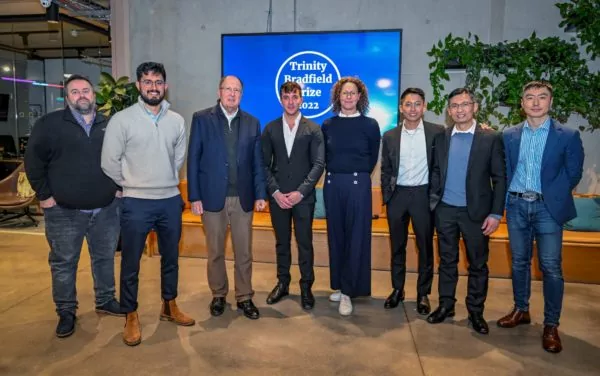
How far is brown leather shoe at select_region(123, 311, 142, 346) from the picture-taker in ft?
9.93

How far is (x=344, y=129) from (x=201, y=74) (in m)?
2.68

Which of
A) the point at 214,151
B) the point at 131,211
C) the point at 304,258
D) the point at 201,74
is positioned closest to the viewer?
the point at 131,211

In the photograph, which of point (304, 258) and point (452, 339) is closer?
point (452, 339)

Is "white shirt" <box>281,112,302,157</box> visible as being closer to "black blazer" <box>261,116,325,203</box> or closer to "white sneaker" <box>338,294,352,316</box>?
"black blazer" <box>261,116,325,203</box>

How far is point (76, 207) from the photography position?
3203 millimetres

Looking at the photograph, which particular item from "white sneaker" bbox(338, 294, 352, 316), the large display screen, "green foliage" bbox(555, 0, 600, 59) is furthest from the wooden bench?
"green foliage" bbox(555, 0, 600, 59)

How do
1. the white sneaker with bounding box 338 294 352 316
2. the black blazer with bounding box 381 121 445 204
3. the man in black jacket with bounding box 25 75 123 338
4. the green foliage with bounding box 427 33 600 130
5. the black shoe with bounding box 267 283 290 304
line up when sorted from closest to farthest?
the man in black jacket with bounding box 25 75 123 338, the black blazer with bounding box 381 121 445 204, the white sneaker with bounding box 338 294 352 316, the black shoe with bounding box 267 283 290 304, the green foliage with bounding box 427 33 600 130

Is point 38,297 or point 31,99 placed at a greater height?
point 31,99

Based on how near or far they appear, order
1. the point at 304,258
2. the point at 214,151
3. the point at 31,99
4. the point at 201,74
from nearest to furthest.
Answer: the point at 214,151
the point at 304,258
the point at 201,74
the point at 31,99

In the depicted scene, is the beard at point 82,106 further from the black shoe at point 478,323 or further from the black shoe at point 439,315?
the black shoe at point 478,323

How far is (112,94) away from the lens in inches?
199

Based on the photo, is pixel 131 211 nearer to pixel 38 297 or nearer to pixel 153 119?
pixel 153 119

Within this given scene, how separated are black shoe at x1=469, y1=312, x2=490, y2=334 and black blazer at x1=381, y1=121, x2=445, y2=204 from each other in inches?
39.4

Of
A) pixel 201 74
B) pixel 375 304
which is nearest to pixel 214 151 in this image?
pixel 375 304
